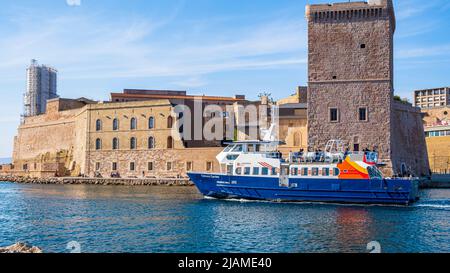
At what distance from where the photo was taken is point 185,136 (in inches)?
2243

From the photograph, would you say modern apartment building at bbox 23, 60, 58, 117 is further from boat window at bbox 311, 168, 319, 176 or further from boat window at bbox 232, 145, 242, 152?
boat window at bbox 311, 168, 319, 176

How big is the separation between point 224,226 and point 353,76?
77.3 ft

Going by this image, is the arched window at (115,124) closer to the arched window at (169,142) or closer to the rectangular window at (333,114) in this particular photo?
the arched window at (169,142)

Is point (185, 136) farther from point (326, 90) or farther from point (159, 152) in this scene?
point (326, 90)

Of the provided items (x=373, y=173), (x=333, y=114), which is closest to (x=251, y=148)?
(x=373, y=173)

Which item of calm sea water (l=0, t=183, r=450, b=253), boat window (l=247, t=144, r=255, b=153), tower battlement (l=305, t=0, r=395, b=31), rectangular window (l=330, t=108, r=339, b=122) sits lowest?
calm sea water (l=0, t=183, r=450, b=253)

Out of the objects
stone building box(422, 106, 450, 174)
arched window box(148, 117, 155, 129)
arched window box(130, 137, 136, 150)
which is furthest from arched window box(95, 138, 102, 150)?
stone building box(422, 106, 450, 174)

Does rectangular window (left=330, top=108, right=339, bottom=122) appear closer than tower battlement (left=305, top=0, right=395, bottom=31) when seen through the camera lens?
No

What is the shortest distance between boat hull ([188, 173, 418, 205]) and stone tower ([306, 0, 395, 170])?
35.5ft

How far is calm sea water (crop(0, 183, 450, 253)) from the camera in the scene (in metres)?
16.2

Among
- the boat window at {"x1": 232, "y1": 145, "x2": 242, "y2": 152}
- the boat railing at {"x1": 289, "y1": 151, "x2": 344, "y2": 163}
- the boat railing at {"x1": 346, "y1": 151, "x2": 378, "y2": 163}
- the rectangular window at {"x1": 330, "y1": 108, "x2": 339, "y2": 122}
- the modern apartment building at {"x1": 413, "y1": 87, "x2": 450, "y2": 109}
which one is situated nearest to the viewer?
the boat railing at {"x1": 346, "y1": 151, "x2": 378, "y2": 163}

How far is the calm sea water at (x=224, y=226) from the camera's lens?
16.2 m

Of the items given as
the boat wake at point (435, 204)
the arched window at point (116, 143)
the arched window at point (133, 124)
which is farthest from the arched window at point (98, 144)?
the boat wake at point (435, 204)
